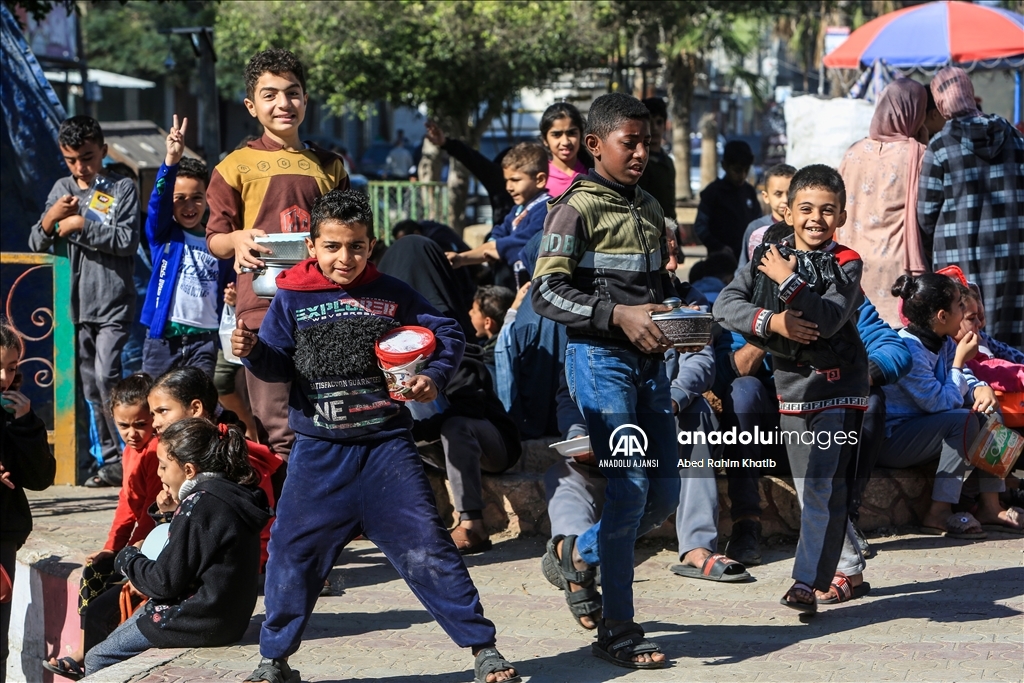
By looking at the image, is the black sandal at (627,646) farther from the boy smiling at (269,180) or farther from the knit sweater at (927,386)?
the knit sweater at (927,386)

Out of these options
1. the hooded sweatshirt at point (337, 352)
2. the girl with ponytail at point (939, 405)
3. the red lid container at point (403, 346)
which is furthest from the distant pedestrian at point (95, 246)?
the girl with ponytail at point (939, 405)

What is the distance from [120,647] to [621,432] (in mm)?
2080

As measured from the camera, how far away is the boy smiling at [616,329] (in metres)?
4.10

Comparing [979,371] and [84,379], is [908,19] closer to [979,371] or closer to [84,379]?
[979,371]

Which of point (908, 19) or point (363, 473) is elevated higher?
point (908, 19)

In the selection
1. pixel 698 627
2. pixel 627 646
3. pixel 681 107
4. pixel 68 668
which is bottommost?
pixel 68 668

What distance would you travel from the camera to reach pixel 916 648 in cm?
432

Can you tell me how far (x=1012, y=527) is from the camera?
5883 millimetres

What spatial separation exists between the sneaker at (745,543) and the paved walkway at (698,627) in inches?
2.7

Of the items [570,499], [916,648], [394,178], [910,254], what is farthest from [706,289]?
[394,178]

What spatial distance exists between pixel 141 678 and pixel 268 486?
1.12 m

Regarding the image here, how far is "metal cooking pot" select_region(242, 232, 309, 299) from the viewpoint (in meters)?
4.49

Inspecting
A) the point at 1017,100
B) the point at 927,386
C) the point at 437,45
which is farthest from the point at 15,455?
the point at 1017,100

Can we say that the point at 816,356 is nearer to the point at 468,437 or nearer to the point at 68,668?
the point at 468,437
